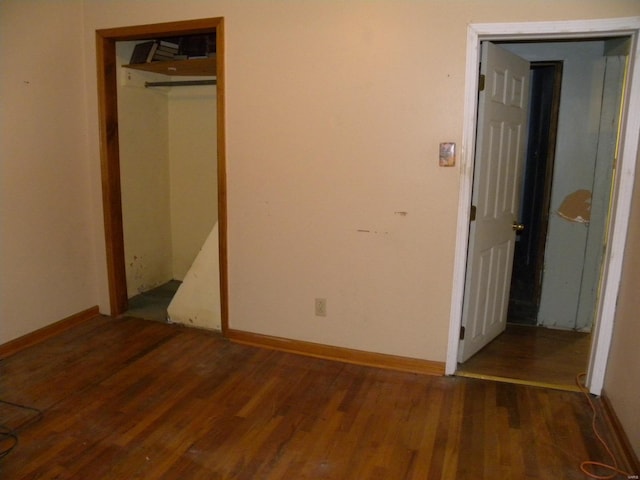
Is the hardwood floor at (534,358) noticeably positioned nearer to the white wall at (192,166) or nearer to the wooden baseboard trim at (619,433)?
the wooden baseboard trim at (619,433)

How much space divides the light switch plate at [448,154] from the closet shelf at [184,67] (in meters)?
1.81

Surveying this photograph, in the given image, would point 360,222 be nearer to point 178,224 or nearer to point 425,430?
point 425,430

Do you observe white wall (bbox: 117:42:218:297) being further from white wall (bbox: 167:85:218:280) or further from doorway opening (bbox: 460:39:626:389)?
doorway opening (bbox: 460:39:626:389)

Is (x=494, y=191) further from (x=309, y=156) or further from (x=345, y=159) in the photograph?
(x=309, y=156)

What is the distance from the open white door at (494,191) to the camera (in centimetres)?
279

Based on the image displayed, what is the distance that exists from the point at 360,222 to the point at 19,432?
2.08 m

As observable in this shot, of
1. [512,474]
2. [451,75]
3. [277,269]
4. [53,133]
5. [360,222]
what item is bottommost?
[512,474]

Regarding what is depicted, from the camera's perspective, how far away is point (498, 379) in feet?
9.32

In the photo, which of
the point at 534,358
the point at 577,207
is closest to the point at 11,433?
the point at 534,358

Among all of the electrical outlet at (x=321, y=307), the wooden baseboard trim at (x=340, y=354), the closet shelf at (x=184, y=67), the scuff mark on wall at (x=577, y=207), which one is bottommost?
the wooden baseboard trim at (x=340, y=354)

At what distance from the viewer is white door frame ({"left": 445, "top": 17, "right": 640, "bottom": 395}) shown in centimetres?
235

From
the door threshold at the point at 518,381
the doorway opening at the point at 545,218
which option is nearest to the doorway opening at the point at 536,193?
the doorway opening at the point at 545,218

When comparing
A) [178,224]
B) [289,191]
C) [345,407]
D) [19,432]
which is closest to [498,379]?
[345,407]

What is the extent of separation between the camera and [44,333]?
324 centimetres
